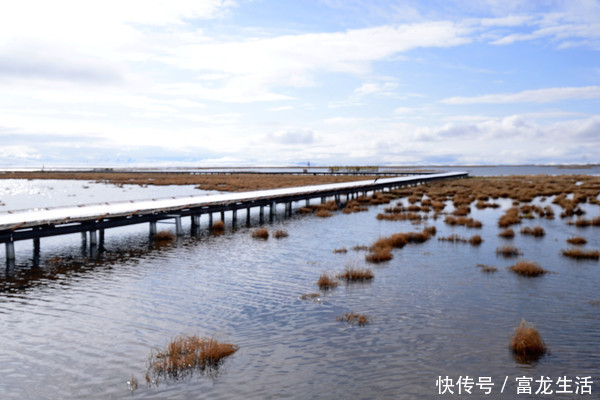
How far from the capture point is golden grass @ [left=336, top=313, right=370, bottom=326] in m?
11.1

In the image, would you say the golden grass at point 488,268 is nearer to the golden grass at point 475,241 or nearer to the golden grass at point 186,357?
the golden grass at point 475,241

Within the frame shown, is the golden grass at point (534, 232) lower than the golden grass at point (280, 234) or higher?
higher

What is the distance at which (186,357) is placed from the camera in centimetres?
897

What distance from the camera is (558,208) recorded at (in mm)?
37812

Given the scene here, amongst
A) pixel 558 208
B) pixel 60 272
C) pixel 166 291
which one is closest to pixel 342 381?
pixel 166 291

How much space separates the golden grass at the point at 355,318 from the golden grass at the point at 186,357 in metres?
2.88

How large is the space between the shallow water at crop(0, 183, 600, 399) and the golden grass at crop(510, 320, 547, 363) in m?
0.24

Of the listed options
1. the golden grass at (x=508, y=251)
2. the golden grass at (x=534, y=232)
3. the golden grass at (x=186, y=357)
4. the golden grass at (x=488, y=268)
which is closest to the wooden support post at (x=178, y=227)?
the golden grass at (x=488, y=268)

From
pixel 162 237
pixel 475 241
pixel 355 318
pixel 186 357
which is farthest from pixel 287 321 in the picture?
A: pixel 162 237

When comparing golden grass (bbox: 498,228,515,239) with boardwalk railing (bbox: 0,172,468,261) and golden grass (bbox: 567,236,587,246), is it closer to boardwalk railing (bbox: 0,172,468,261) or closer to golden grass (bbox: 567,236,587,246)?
golden grass (bbox: 567,236,587,246)

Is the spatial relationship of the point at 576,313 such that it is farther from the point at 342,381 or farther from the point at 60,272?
the point at 60,272

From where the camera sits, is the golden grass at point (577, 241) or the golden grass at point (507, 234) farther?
the golden grass at point (507, 234)

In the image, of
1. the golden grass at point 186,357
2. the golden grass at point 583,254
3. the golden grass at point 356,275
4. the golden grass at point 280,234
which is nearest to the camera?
the golden grass at point 186,357

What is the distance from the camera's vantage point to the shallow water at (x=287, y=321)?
27.3 feet
